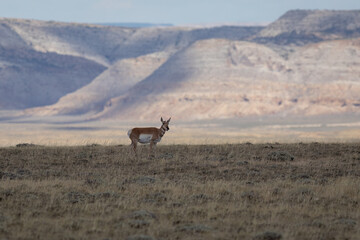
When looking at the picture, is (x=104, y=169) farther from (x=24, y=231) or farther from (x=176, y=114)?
(x=176, y=114)

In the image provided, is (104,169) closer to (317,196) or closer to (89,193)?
(89,193)

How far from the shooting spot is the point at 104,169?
2283 centimetres

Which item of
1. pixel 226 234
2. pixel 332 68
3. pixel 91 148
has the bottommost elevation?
pixel 226 234

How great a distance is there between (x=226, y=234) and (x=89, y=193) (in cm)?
519

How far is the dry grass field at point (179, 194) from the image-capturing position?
14.1 meters

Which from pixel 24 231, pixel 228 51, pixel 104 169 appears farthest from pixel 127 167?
pixel 228 51

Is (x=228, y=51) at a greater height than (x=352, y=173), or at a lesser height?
greater

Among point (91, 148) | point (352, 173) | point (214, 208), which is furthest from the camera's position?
point (91, 148)

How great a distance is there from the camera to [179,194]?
58.4ft

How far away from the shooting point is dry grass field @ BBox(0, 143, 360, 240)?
14.1 meters

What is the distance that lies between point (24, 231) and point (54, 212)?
1.96 m

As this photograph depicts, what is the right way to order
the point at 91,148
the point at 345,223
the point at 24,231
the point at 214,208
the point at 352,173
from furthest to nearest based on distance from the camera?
the point at 91,148 < the point at 352,173 < the point at 214,208 < the point at 345,223 < the point at 24,231

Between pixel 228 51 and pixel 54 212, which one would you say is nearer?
pixel 54 212

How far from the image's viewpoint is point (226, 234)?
1373 cm
